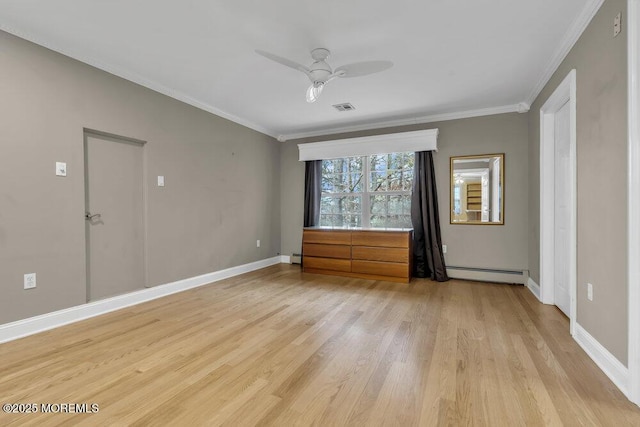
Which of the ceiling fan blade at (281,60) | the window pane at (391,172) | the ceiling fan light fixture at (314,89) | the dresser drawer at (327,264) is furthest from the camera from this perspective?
the window pane at (391,172)

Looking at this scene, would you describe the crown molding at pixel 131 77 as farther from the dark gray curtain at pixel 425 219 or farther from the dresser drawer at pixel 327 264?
the dark gray curtain at pixel 425 219

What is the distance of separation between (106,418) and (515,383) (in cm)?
224

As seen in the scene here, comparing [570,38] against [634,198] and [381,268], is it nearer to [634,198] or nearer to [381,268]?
[634,198]

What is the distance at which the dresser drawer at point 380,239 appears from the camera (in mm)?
4172

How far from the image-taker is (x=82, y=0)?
201cm

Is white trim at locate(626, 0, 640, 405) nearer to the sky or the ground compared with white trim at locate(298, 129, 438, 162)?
nearer to the ground

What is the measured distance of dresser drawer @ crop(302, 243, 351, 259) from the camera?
4555 mm

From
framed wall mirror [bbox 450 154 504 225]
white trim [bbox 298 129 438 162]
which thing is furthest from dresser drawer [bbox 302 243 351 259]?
framed wall mirror [bbox 450 154 504 225]

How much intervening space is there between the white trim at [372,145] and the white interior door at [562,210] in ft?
5.08

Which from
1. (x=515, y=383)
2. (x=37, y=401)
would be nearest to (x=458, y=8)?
(x=515, y=383)

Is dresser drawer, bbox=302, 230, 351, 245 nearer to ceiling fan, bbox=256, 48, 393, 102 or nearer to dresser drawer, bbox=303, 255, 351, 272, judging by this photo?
dresser drawer, bbox=303, 255, 351, 272

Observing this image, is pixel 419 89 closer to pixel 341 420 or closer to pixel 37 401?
pixel 341 420

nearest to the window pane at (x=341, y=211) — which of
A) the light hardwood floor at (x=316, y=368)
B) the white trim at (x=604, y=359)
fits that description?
the light hardwood floor at (x=316, y=368)

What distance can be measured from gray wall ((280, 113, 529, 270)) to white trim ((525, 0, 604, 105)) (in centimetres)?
84
